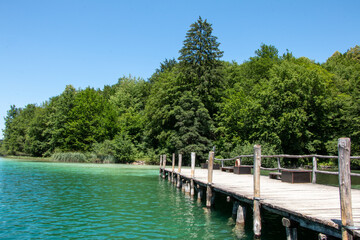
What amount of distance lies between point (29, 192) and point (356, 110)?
36.1m

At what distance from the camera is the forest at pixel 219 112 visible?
36812 mm

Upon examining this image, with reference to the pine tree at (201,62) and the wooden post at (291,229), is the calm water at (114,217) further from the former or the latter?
the pine tree at (201,62)

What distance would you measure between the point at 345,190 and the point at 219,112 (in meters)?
39.0

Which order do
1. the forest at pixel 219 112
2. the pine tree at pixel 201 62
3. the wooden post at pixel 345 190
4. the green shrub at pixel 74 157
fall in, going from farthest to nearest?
1. the green shrub at pixel 74 157
2. the pine tree at pixel 201 62
3. the forest at pixel 219 112
4. the wooden post at pixel 345 190

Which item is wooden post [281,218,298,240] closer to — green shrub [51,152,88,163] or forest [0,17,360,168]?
forest [0,17,360,168]

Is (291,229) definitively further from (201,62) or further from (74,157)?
(74,157)

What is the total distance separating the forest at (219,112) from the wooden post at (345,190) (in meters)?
28.2

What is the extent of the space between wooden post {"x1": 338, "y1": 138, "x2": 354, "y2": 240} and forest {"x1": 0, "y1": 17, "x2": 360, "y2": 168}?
1111 inches

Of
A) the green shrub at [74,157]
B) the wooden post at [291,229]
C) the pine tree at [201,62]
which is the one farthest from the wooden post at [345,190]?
the green shrub at [74,157]

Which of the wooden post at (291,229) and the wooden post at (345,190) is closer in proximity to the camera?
the wooden post at (345,190)

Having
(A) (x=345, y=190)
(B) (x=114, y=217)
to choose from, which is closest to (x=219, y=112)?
(B) (x=114, y=217)

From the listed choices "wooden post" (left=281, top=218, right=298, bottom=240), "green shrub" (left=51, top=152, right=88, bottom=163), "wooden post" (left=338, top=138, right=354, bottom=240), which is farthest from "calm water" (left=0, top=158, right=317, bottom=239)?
"green shrub" (left=51, top=152, right=88, bottom=163)

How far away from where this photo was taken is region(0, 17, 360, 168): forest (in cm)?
3681

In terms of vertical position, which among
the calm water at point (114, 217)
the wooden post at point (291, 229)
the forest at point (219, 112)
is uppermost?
the forest at point (219, 112)
